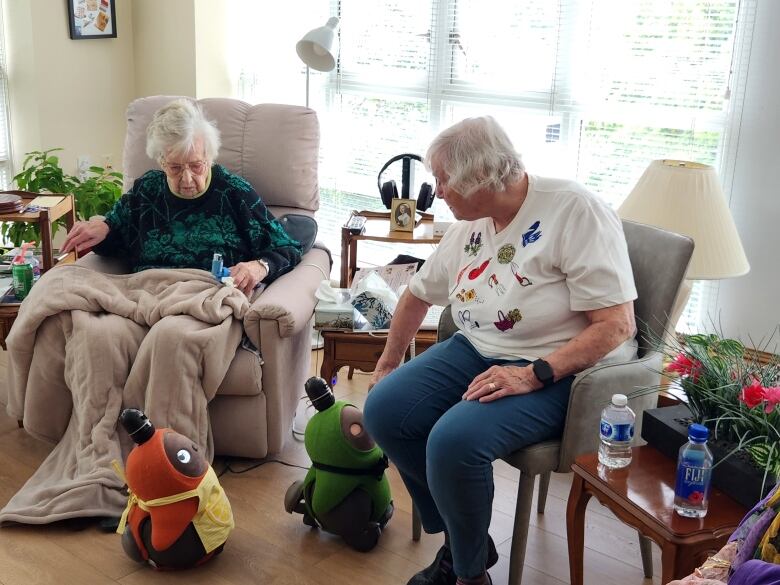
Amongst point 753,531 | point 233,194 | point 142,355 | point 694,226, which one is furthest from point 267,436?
point 753,531

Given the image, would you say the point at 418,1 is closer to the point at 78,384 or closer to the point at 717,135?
the point at 717,135

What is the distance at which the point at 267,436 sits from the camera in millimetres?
2594

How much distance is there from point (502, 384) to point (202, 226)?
1219mm

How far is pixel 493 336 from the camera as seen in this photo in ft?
6.70

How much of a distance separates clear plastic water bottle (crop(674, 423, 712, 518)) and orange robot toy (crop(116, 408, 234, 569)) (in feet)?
3.56

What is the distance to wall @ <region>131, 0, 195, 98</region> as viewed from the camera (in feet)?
13.9

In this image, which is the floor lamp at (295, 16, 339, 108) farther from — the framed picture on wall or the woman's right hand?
the framed picture on wall

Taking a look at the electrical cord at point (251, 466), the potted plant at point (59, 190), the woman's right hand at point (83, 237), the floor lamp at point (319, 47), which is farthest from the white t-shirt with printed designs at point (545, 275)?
the potted plant at point (59, 190)

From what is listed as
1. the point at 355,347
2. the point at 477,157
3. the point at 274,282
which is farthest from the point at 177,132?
the point at 477,157

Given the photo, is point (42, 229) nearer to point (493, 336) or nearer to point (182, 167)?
point (182, 167)

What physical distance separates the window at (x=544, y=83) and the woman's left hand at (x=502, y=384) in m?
0.90

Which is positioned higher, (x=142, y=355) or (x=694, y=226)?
(x=694, y=226)

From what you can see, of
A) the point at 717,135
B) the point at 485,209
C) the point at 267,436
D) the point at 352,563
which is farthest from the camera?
the point at 717,135

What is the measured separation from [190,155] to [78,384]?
73 cm
